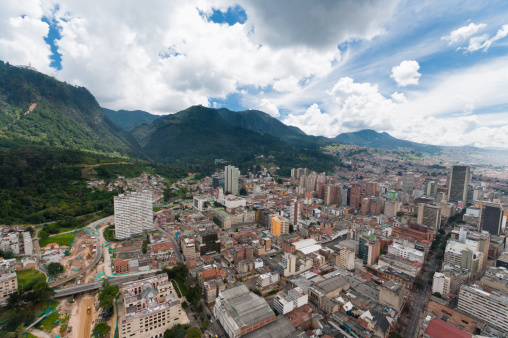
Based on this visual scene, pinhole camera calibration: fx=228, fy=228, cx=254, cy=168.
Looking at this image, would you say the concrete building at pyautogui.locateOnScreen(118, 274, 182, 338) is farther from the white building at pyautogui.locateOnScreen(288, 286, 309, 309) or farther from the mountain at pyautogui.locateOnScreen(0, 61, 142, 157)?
the mountain at pyautogui.locateOnScreen(0, 61, 142, 157)

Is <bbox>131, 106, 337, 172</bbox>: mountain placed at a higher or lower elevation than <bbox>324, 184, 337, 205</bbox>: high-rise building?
higher

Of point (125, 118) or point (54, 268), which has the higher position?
point (125, 118)

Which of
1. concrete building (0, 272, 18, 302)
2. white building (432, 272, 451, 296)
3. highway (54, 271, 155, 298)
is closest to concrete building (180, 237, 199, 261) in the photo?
highway (54, 271, 155, 298)

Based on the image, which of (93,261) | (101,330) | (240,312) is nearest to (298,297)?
(240,312)

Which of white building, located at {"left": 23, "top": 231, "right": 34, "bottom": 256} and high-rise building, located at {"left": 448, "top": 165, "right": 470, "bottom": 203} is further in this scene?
high-rise building, located at {"left": 448, "top": 165, "right": 470, "bottom": 203}

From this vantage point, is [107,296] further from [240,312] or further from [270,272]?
[270,272]

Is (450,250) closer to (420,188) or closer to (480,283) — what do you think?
(480,283)

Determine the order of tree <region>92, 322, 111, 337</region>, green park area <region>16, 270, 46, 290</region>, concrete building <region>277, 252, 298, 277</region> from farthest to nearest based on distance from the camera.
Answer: concrete building <region>277, 252, 298, 277</region> < green park area <region>16, 270, 46, 290</region> < tree <region>92, 322, 111, 337</region>
